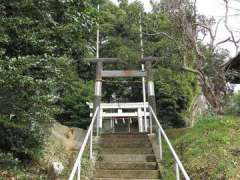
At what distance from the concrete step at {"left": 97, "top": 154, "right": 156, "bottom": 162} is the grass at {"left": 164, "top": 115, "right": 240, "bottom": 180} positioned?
362 mm

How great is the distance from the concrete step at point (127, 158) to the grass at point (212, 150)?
1.19 feet

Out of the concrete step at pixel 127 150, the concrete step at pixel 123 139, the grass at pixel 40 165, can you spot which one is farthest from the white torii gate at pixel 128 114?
the grass at pixel 40 165

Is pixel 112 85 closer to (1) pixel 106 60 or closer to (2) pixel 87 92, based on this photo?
(2) pixel 87 92

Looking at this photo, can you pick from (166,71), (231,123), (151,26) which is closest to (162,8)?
(151,26)

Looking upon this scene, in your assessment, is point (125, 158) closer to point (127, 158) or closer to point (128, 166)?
point (127, 158)

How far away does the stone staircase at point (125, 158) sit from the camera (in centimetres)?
661

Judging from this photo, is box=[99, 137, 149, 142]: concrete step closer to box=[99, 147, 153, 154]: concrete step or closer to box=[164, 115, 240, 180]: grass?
box=[99, 147, 153, 154]: concrete step

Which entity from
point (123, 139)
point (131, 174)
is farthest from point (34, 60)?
point (123, 139)

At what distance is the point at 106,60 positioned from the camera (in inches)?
418

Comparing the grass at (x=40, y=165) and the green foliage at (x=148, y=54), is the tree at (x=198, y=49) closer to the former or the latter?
the green foliage at (x=148, y=54)

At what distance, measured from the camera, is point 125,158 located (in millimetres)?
7520

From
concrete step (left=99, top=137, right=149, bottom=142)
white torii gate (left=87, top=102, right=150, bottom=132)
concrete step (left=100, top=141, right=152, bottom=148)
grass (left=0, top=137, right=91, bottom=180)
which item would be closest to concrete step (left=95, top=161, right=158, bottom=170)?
grass (left=0, top=137, right=91, bottom=180)

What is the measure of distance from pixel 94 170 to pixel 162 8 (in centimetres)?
483

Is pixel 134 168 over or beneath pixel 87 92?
beneath
